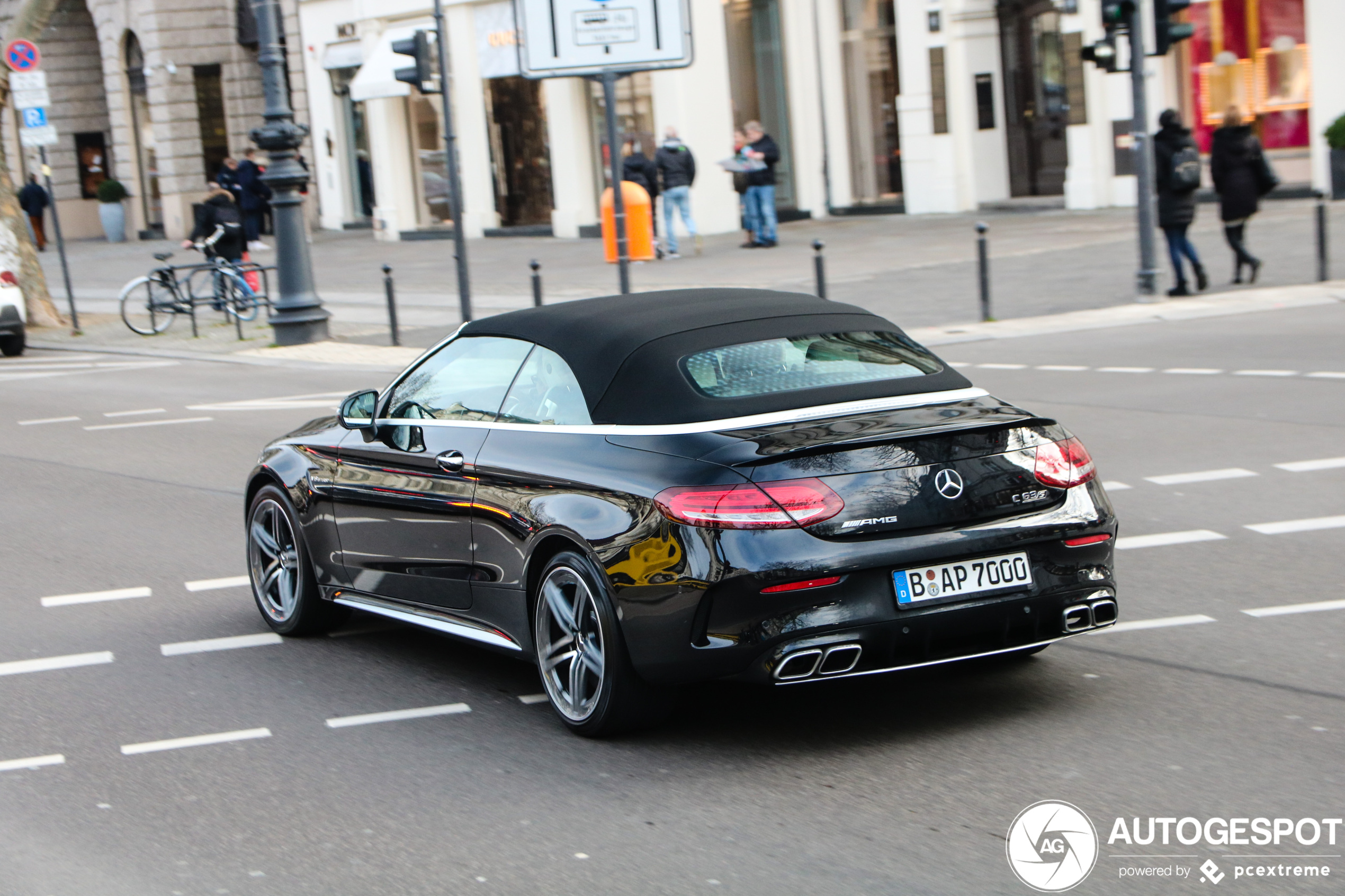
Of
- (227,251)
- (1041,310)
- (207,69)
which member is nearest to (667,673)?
(1041,310)

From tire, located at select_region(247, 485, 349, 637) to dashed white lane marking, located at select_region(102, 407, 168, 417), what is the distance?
7.89m

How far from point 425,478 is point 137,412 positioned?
9.68m

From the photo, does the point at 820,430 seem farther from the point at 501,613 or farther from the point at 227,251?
the point at 227,251

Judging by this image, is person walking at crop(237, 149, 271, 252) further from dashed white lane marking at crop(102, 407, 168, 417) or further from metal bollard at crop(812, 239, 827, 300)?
dashed white lane marking at crop(102, 407, 168, 417)

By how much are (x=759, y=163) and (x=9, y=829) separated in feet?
74.8

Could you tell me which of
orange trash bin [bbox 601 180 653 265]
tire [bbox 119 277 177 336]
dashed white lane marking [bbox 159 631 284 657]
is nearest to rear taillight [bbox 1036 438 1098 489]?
dashed white lane marking [bbox 159 631 284 657]

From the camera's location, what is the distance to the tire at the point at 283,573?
23.9ft

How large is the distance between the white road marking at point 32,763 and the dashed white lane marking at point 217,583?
258cm

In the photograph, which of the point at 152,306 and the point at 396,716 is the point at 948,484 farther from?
the point at 152,306

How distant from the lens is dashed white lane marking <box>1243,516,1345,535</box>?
8.21 metres

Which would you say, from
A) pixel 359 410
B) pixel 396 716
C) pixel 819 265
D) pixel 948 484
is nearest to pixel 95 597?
pixel 359 410

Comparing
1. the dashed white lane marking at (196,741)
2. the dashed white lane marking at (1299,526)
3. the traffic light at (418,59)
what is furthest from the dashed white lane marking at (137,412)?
the dashed white lane marking at (1299,526)

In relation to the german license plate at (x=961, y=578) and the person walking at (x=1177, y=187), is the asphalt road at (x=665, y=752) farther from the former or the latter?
the person walking at (x=1177, y=187)

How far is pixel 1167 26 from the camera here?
18.0 metres
